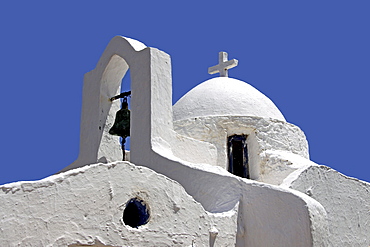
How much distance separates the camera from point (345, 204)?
29.5ft

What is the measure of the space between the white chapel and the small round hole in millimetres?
14

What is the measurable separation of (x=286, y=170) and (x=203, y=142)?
1.76m

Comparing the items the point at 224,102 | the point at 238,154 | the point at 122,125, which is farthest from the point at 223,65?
the point at 122,125

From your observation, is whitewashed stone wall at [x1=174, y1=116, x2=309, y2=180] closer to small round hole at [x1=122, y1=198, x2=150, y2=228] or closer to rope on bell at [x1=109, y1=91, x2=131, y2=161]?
rope on bell at [x1=109, y1=91, x2=131, y2=161]

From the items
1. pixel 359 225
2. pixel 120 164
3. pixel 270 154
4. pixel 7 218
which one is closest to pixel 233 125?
pixel 270 154

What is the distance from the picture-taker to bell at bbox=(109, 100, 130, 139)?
9.18m

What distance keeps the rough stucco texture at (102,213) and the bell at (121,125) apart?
289 centimetres

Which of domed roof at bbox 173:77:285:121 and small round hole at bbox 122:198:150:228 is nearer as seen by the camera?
small round hole at bbox 122:198:150:228

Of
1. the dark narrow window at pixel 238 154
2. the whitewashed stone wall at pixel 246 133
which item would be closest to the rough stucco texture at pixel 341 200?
the whitewashed stone wall at pixel 246 133

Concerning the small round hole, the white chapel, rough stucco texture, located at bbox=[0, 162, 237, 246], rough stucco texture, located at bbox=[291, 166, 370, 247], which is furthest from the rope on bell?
rough stucco texture, located at bbox=[291, 166, 370, 247]

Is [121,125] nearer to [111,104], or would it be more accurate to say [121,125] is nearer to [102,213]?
[111,104]

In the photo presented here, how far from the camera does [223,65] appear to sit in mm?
13117

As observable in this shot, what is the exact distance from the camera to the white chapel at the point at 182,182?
5.55 metres

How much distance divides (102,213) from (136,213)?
2.06 feet
